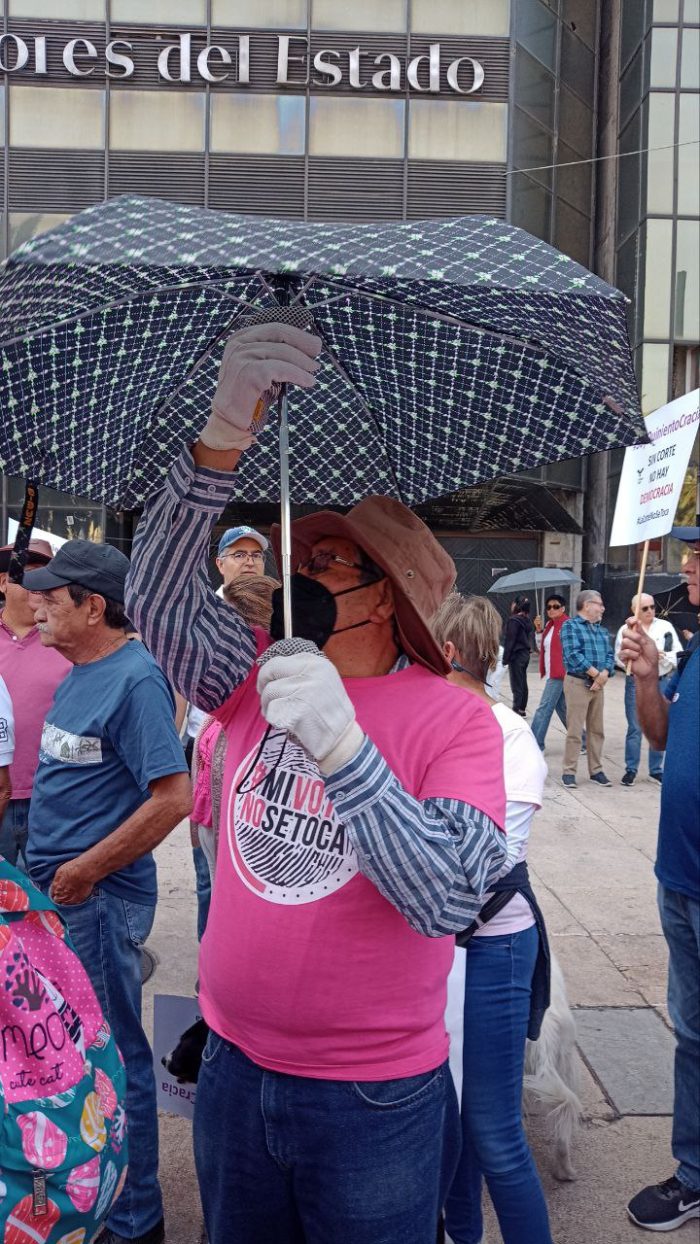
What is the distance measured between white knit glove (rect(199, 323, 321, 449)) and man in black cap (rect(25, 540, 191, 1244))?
1.27 meters

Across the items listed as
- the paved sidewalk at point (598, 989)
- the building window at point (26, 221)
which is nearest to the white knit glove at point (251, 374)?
the paved sidewalk at point (598, 989)

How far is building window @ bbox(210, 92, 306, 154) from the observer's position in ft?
72.1

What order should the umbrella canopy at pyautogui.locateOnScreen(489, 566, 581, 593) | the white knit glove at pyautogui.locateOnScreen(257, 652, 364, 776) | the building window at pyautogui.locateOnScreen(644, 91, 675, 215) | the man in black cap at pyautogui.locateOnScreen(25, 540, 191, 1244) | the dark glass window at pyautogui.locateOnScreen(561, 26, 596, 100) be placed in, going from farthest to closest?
the dark glass window at pyautogui.locateOnScreen(561, 26, 596, 100) → the building window at pyautogui.locateOnScreen(644, 91, 675, 215) → the umbrella canopy at pyautogui.locateOnScreen(489, 566, 581, 593) → the man in black cap at pyautogui.locateOnScreen(25, 540, 191, 1244) → the white knit glove at pyautogui.locateOnScreen(257, 652, 364, 776)

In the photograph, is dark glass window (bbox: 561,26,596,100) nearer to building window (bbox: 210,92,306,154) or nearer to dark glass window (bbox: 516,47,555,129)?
dark glass window (bbox: 516,47,555,129)

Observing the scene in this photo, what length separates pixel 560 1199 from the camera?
342 cm

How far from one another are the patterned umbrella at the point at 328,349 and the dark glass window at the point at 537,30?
23.4 metres

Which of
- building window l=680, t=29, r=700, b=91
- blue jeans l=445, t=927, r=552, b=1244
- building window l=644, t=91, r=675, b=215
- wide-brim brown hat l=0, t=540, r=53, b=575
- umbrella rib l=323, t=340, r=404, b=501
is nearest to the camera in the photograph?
umbrella rib l=323, t=340, r=404, b=501

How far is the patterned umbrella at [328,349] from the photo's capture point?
68.0 inches

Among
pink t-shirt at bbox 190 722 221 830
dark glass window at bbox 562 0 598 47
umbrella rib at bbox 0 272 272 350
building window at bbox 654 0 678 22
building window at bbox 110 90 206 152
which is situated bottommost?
pink t-shirt at bbox 190 722 221 830

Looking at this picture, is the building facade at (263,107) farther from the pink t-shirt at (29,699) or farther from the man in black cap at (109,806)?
the man in black cap at (109,806)

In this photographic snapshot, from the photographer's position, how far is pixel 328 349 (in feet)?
7.81

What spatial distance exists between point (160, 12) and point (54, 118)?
122 inches

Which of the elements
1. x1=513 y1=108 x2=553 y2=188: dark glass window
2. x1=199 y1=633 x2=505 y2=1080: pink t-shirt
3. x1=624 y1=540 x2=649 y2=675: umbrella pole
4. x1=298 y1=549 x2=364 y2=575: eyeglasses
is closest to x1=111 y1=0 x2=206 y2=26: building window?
x1=513 y1=108 x2=553 y2=188: dark glass window

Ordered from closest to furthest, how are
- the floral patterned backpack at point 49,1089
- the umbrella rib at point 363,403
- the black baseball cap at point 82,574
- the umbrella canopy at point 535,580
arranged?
the floral patterned backpack at point 49,1089 → the umbrella rib at point 363,403 → the black baseball cap at point 82,574 → the umbrella canopy at point 535,580
